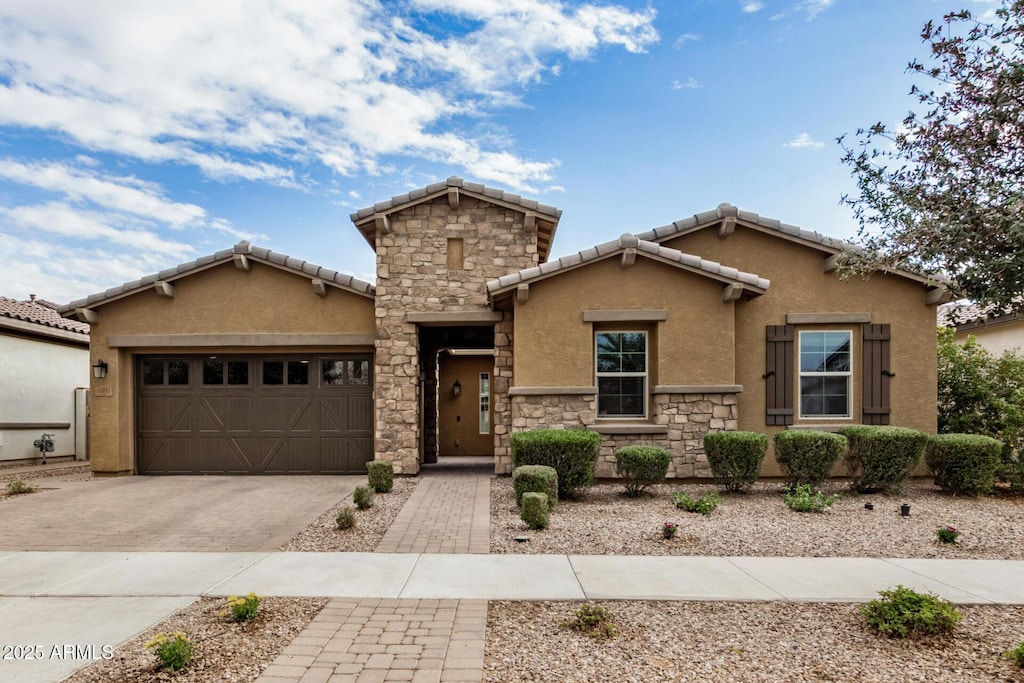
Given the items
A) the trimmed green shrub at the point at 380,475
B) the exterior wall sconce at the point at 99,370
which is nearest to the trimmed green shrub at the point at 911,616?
the trimmed green shrub at the point at 380,475

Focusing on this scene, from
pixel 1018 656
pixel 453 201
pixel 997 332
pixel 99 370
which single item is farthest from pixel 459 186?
pixel 997 332

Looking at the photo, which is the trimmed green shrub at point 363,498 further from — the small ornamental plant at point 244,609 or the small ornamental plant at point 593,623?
the small ornamental plant at point 593,623

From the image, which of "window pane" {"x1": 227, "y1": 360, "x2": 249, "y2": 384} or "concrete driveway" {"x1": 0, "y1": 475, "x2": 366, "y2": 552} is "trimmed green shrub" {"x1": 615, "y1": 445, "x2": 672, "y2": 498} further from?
"window pane" {"x1": 227, "y1": 360, "x2": 249, "y2": 384}

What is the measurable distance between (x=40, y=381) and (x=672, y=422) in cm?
1641

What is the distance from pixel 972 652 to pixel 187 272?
12921 millimetres

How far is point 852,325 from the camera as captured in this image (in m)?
10.8

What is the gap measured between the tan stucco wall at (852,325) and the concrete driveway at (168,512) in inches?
300

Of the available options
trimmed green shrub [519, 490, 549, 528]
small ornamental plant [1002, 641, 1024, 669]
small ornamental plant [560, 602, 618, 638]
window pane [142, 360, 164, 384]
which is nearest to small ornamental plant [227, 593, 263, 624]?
small ornamental plant [560, 602, 618, 638]

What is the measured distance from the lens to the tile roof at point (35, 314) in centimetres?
1440

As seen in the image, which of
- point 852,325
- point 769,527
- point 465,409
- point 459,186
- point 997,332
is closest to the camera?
point 769,527

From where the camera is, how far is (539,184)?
16297mm

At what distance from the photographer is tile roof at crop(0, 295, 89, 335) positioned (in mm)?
14398

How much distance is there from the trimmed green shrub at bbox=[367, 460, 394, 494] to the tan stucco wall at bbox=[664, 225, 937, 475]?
654 cm

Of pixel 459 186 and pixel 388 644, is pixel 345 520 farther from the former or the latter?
pixel 459 186
